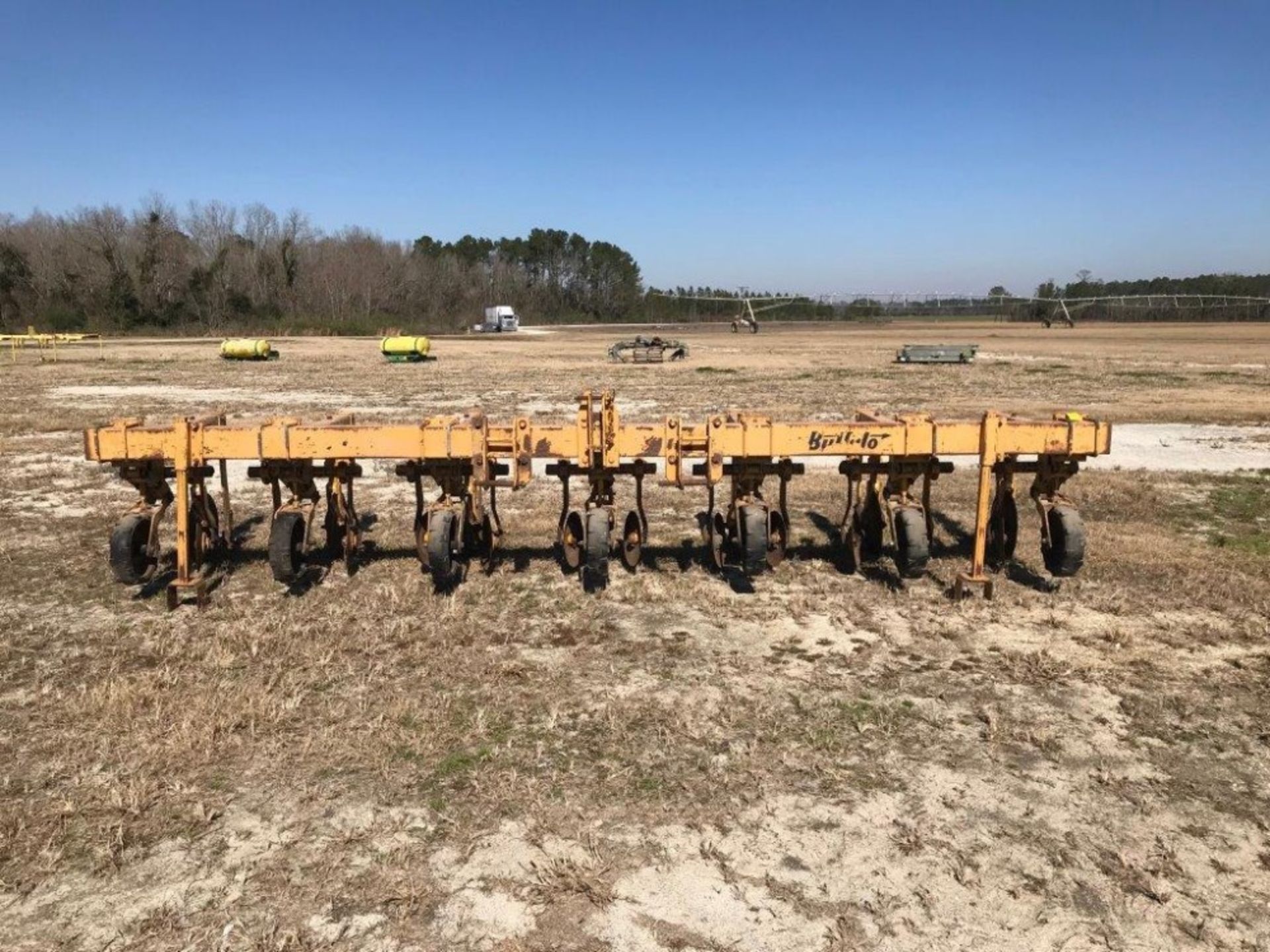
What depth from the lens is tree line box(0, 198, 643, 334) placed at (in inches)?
2813

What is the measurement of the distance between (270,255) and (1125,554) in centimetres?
8951

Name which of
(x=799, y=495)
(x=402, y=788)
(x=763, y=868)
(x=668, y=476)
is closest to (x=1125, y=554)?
(x=799, y=495)

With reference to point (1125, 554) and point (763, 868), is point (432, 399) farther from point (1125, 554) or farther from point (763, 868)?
point (763, 868)

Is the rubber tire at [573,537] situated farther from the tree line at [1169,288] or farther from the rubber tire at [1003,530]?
the tree line at [1169,288]

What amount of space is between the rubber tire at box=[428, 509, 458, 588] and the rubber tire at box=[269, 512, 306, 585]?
973 millimetres

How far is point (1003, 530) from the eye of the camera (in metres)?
7.00

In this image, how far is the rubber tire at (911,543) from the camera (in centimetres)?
606

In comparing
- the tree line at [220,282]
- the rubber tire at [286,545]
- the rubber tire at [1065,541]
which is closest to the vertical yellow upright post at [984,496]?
the rubber tire at [1065,541]

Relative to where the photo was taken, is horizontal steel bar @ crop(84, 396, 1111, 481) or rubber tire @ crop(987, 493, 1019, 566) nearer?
horizontal steel bar @ crop(84, 396, 1111, 481)

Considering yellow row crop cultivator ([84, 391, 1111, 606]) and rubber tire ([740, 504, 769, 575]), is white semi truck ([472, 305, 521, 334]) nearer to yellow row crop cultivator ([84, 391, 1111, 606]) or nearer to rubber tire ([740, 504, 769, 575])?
yellow row crop cultivator ([84, 391, 1111, 606])

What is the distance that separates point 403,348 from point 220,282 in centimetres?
4886

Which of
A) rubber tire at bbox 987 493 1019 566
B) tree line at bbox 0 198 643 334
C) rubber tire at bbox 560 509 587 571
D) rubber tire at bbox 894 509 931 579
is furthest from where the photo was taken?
tree line at bbox 0 198 643 334

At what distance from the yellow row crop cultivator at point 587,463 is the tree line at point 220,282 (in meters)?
69.5

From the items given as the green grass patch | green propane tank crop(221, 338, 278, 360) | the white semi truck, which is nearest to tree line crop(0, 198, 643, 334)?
the white semi truck
